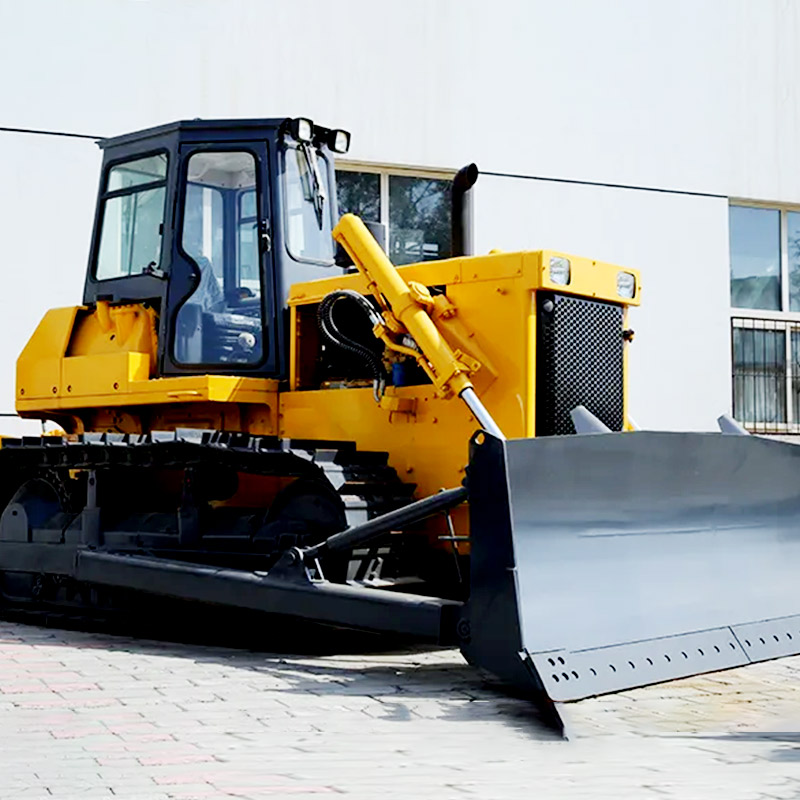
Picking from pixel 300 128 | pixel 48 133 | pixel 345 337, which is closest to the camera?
pixel 345 337

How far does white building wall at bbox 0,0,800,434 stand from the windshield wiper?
383 cm

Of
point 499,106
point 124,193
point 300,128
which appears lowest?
point 124,193

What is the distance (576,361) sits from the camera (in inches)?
289

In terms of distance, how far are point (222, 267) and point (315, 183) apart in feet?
2.65

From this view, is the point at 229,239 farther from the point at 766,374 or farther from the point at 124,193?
the point at 766,374

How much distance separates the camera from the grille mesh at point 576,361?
7.18m

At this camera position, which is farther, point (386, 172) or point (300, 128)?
point (386, 172)

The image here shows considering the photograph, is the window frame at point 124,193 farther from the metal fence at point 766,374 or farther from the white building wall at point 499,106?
the metal fence at point 766,374

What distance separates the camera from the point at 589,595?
19.2 ft

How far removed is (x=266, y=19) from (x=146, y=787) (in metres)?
9.67

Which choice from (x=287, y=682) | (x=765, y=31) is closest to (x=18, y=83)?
(x=287, y=682)

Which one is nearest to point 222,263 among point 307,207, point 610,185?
point 307,207

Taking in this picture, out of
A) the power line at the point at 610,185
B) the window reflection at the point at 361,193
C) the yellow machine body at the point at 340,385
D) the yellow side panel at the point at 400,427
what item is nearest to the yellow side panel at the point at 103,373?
the yellow machine body at the point at 340,385

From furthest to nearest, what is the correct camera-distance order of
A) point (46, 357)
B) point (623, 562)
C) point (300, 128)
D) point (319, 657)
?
point (46, 357), point (300, 128), point (319, 657), point (623, 562)
